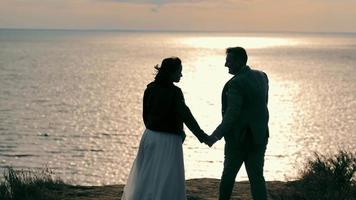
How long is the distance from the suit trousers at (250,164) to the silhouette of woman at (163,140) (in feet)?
2.54

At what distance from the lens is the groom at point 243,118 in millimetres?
7801

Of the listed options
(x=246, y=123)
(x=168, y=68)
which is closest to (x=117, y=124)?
(x=246, y=123)

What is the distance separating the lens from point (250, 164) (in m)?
8.03

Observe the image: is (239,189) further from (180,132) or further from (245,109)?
(180,132)

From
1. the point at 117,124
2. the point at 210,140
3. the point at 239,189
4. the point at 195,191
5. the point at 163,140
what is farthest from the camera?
the point at 117,124

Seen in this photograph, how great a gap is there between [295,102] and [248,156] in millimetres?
82049

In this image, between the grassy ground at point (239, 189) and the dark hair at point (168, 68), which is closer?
the dark hair at point (168, 68)

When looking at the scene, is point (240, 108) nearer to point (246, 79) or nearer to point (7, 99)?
point (246, 79)

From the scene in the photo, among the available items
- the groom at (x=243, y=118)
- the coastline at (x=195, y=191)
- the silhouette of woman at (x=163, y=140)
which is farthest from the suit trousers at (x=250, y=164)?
the coastline at (x=195, y=191)

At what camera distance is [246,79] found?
25.6 ft

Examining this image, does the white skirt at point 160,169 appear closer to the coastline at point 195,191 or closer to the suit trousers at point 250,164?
the suit trousers at point 250,164

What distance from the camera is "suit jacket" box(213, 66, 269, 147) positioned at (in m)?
7.79

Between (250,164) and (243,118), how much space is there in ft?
2.08

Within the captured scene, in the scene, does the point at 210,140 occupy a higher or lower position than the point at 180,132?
lower
